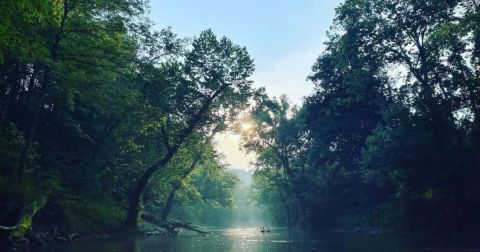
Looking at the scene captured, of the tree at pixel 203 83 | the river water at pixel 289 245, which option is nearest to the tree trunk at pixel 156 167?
the tree at pixel 203 83

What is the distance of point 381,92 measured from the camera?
43.6m

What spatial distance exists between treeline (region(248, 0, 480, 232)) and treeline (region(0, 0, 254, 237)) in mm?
5768

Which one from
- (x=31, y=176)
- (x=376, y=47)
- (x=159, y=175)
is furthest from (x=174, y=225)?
(x=376, y=47)

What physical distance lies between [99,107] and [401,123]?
22830 millimetres

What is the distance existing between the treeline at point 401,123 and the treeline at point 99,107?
18.9 ft

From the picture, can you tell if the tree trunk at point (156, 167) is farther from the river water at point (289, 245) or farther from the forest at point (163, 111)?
the river water at point (289, 245)

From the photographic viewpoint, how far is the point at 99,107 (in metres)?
24.5

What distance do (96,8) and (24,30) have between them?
4876 millimetres

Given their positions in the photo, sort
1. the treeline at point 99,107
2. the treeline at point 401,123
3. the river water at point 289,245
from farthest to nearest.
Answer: the treeline at point 401,123
the treeline at point 99,107
the river water at point 289,245

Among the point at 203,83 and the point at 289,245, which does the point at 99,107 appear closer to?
the point at 203,83

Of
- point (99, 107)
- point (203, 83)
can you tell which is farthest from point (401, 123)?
point (99, 107)

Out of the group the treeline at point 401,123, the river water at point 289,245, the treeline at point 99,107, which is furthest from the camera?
the treeline at point 401,123

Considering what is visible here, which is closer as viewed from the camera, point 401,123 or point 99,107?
point 99,107

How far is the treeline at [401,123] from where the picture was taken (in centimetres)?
2650
